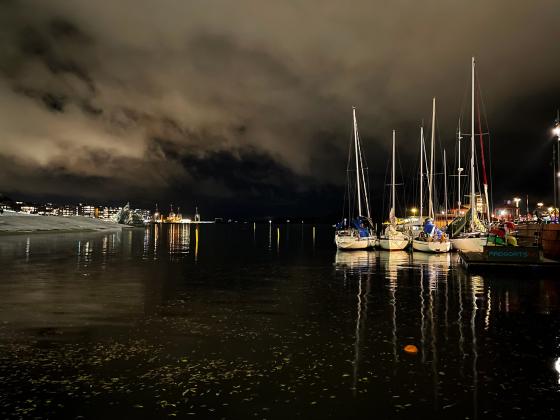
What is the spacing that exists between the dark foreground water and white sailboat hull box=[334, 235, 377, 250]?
109 ft

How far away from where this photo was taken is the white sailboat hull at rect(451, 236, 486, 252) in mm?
50219

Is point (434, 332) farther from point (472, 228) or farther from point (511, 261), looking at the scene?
point (472, 228)

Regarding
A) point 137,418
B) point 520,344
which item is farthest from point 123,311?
point 520,344

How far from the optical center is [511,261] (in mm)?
34344

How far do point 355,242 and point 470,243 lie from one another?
15.2 metres

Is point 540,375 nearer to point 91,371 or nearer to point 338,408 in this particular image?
point 338,408

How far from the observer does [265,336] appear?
1546cm

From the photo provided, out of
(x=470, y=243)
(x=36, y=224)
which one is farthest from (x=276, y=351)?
(x=36, y=224)

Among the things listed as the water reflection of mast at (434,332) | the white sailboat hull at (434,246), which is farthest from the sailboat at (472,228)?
the water reflection of mast at (434,332)

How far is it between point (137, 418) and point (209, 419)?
4.65ft

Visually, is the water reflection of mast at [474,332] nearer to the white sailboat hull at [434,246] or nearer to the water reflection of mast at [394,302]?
the water reflection of mast at [394,302]

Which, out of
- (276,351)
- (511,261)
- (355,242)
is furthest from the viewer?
(355,242)

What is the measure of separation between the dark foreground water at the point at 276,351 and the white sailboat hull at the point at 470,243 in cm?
2341

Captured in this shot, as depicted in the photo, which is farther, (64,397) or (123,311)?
(123,311)
